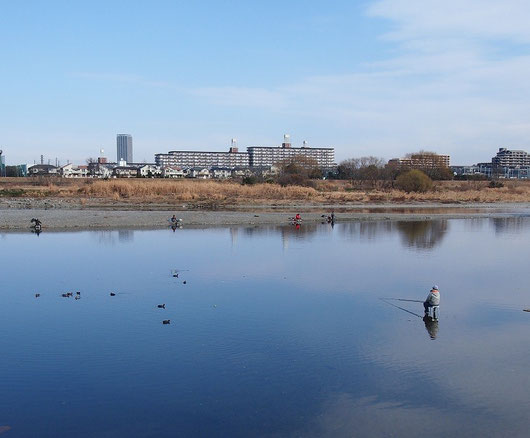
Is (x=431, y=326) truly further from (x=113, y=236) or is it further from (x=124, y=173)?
(x=124, y=173)

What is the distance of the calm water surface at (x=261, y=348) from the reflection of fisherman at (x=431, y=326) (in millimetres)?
78

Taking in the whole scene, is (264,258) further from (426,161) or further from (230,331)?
(426,161)

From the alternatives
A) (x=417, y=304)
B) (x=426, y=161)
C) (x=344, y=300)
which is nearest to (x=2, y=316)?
(x=344, y=300)

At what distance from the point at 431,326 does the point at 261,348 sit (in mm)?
4025

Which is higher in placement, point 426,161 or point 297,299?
point 426,161

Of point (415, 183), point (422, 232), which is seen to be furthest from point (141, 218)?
point (415, 183)

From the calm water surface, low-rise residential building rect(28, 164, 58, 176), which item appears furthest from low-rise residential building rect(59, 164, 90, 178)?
the calm water surface

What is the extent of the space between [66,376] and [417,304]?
8.60m

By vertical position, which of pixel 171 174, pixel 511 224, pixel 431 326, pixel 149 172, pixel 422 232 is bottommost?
pixel 431 326

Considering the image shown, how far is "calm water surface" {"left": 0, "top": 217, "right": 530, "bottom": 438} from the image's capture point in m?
7.97

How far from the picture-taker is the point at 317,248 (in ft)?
80.7

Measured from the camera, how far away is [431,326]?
12453 mm

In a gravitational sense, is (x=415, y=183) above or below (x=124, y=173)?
below

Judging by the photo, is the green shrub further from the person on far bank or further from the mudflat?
the person on far bank
